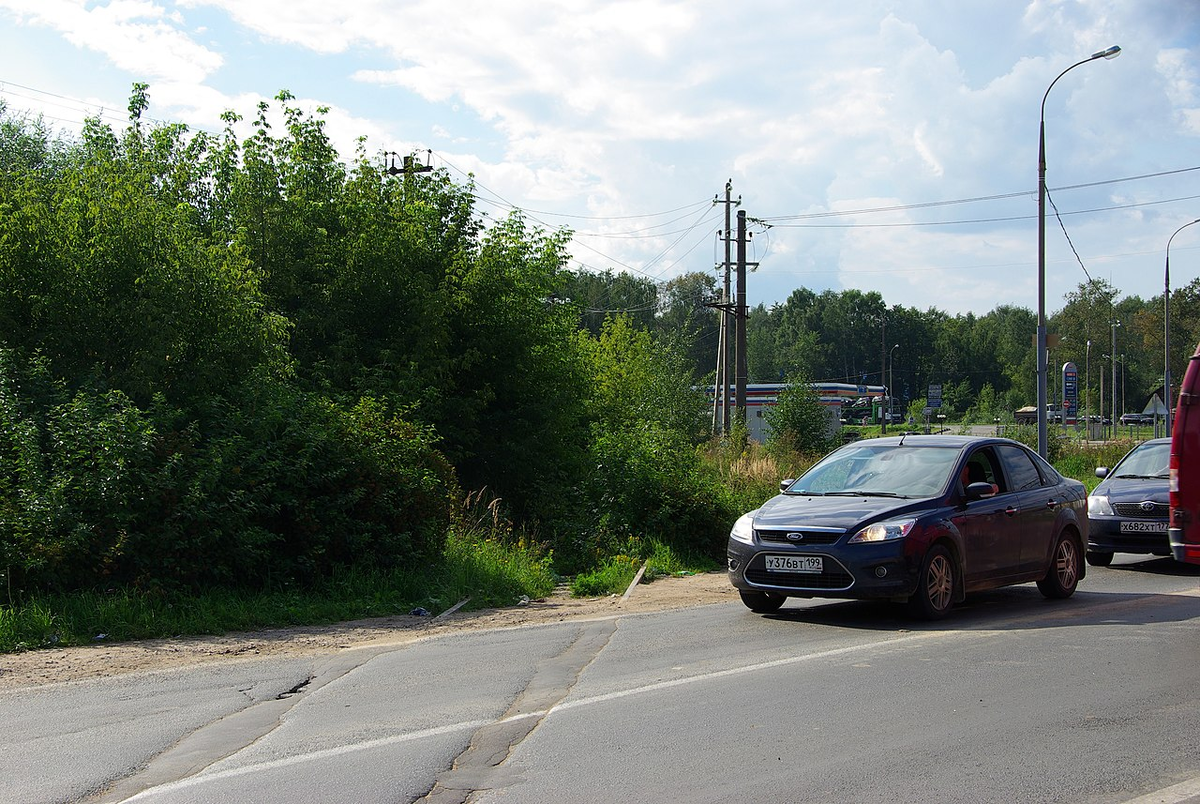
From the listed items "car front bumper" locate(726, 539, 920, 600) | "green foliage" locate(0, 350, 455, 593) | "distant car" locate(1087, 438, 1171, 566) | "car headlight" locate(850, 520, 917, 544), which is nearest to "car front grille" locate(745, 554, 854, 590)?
"car front bumper" locate(726, 539, 920, 600)

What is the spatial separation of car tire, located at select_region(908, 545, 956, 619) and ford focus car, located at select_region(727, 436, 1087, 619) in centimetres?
1

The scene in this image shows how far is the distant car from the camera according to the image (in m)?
14.0

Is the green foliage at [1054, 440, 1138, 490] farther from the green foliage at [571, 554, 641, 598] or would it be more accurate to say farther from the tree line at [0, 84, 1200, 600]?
the green foliage at [571, 554, 641, 598]

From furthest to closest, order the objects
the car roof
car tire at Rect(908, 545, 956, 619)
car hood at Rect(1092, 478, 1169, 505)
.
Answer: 1. car hood at Rect(1092, 478, 1169, 505)
2. the car roof
3. car tire at Rect(908, 545, 956, 619)

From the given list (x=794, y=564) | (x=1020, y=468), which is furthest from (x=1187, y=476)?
(x=794, y=564)

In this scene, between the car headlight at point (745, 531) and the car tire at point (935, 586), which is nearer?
the car tire at point (935, 586)

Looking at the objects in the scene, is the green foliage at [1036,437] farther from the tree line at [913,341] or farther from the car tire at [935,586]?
the tree line at [913,341]

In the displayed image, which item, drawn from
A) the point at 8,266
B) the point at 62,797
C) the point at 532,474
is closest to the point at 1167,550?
the point at 532,474

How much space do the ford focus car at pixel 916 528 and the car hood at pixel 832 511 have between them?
11 millimetres

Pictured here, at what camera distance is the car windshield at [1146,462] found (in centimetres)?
1528

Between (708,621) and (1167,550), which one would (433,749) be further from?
(1167,550)

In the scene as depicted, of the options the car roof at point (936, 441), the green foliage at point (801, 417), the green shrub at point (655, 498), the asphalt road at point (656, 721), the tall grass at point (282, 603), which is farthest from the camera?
the green foliage at point (801, 417)

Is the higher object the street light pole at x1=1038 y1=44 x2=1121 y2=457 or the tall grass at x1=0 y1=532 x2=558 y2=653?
the street light pole at x1=1038 y1=44 x2=1121 y2=457

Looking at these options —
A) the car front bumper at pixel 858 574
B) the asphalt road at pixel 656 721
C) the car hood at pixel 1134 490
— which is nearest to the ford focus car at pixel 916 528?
the car front bumper at pixel 858 574
